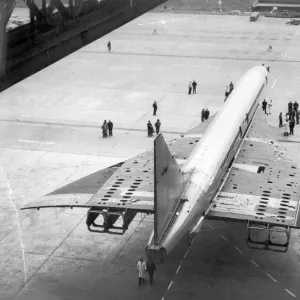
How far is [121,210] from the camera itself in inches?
1092

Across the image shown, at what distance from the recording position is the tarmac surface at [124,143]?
1161 inches

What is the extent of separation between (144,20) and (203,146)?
66.3 meters

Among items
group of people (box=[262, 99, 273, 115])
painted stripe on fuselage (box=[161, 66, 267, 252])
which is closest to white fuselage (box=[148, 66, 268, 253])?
painted stripe on fuselage (box=[161, 66, 267, 252])

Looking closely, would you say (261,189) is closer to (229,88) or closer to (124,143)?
(124,143)

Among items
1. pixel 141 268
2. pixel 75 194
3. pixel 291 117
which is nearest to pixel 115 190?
pixel 75 194

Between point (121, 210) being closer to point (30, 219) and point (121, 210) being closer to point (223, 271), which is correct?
point (223, 271)

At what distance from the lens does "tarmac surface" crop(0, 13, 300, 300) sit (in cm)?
2948

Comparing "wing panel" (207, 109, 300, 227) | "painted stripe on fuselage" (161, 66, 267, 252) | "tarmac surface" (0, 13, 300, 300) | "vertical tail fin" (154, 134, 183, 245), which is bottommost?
"tarmac surface" (0, 13, 300, 300)

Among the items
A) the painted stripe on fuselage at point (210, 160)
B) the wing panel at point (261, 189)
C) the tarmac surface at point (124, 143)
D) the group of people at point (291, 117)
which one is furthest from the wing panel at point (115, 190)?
the group of people at point (291, 117)

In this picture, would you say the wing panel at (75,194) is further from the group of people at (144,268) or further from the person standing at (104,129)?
the person standing at (104,129)

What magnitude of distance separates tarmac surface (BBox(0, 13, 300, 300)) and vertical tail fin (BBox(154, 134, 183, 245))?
4.28 meters

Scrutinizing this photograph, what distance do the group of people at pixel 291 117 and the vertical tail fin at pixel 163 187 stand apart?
24.2 metres

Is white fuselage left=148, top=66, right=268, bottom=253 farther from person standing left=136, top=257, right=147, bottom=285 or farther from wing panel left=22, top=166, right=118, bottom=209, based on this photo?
wing panel left=22, top=166, right=118, bottom=209

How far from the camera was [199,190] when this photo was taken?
29062 mm
